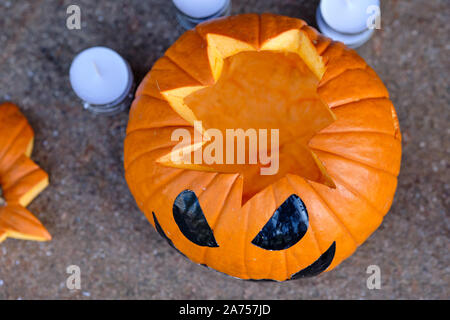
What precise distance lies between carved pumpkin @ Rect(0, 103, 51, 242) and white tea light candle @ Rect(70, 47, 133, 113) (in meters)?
0.18

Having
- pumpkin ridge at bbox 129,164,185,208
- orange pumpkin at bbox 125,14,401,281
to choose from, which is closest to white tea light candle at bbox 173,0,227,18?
orange pumpkin at bbox 125,14,401,281

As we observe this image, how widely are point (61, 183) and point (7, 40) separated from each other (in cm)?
35

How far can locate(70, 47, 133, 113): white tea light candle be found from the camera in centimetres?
85

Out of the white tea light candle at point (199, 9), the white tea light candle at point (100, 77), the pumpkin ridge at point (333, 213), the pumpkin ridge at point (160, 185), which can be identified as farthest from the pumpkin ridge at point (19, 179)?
the pumpkin ridge at point (333, 213)

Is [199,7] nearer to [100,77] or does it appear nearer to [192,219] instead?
[100,77]

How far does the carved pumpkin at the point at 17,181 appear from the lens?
91 centimetres

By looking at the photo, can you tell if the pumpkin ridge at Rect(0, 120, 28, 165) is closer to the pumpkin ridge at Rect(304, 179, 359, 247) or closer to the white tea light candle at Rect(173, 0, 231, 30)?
the white tea light candle at Rect(173, 0, 231, 30)

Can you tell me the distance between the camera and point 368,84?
70 cm

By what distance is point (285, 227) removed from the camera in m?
0.66

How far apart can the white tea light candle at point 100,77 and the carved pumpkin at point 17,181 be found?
18 cm

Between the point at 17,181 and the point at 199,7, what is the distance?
1.72ft

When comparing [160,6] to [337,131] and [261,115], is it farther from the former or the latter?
[337,131]

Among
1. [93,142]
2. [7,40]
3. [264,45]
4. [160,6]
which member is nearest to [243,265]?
[264,45]

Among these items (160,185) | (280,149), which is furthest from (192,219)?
(280,149)
